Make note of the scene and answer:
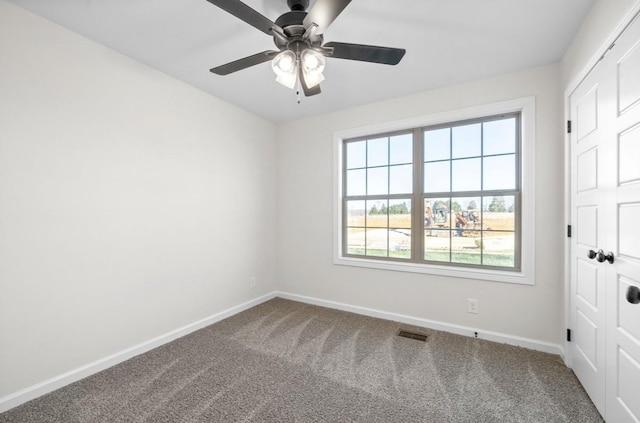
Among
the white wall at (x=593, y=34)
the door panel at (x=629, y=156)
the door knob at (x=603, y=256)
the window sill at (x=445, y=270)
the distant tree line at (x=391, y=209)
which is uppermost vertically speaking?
the white wall at (x=593, y=34)

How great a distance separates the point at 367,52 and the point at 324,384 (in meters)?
2.25

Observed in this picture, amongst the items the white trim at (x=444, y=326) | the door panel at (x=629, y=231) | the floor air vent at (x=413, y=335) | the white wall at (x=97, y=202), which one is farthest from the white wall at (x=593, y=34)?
the white wall at (x=97, y=202)

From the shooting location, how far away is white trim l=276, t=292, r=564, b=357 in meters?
2.38

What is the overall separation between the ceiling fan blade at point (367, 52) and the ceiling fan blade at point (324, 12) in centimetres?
21

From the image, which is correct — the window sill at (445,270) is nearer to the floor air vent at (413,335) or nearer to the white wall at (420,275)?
the white wall at (420,275)

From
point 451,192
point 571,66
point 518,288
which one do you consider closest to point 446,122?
point 451,192

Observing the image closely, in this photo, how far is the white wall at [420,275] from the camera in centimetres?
236

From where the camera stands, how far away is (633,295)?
4.25ft

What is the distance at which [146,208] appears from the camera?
245 centimetres

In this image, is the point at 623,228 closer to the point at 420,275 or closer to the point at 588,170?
the point at 588,170

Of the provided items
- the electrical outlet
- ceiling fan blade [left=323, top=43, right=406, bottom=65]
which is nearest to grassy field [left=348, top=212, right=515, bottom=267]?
the electrical outlet

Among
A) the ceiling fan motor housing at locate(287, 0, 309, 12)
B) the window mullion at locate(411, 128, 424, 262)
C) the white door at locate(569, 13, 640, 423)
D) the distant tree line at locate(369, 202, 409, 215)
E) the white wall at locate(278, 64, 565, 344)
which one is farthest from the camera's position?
the distant tree line at locate(369, 202, 409, 215)

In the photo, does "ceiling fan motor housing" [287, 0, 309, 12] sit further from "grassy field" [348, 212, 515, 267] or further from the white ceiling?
"grassy field" [348, 212, 515, 267]

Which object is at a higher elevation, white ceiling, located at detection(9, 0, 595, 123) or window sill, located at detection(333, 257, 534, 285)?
white ceiling, located at detection(9, 0, 595, 123)
